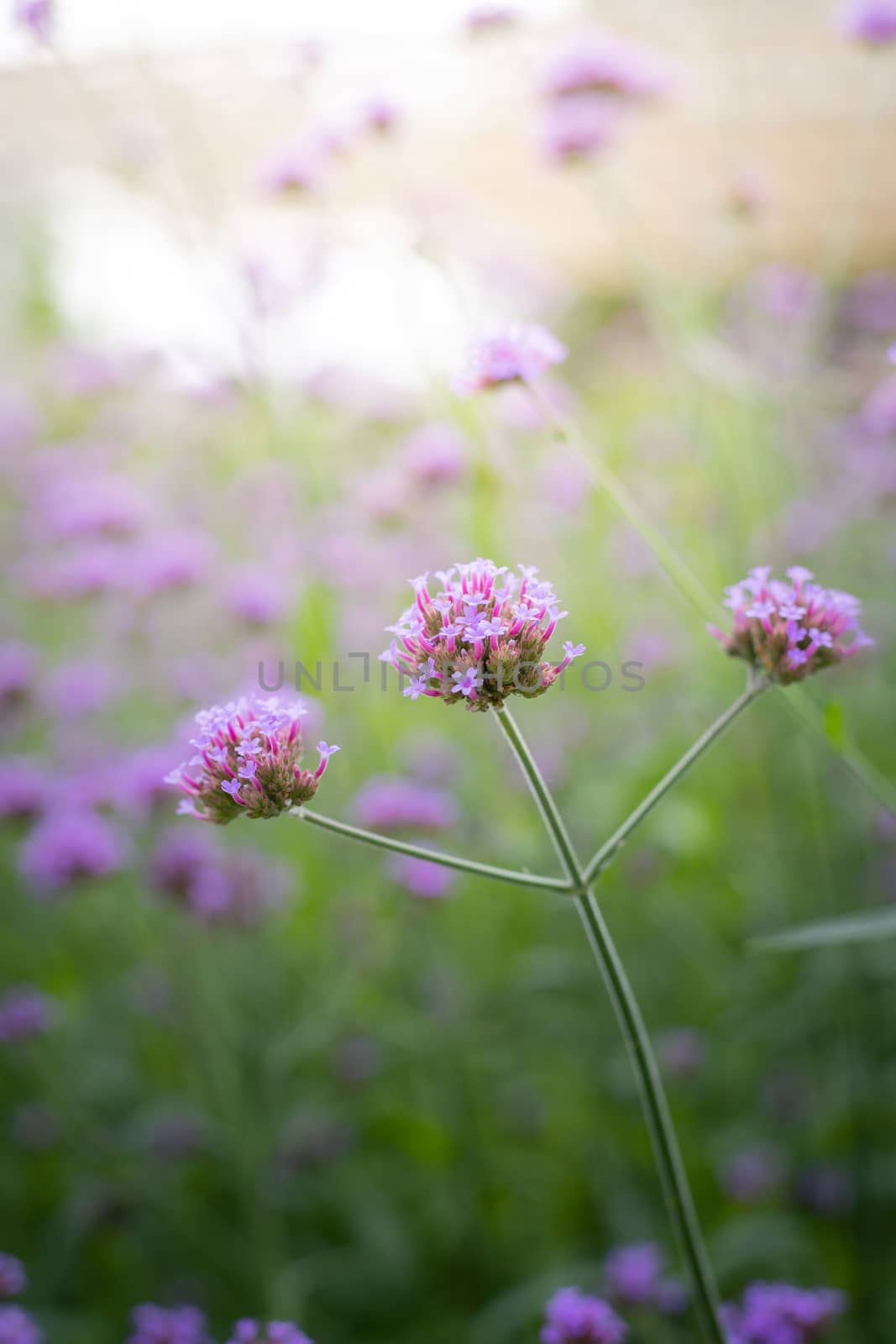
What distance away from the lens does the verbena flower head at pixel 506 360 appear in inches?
53.0

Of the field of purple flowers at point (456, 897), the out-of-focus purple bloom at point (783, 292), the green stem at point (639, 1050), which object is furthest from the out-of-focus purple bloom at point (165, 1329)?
the out-of-focus purple bloom at point (783, 292)

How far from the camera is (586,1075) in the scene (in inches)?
94.7

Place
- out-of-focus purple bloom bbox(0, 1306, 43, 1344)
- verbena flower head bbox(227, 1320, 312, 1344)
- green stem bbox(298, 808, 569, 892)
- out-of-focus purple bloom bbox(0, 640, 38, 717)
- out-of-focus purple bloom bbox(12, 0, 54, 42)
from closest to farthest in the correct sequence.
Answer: green stem bbox(298, 808, 569, 892) → verbena flower head bbox(227, 1320, 312, 1344) → out-of-focus purple bloom bbox(0, 1306, 43, 1344) → out-of-focus purple bloom bbox(12, 0, 54, 42) → out-of-focus purple bloom bbox(0, 640, 38, 717)

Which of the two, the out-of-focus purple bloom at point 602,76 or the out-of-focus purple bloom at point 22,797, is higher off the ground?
the out-of-focus purple bloom at point 602,76

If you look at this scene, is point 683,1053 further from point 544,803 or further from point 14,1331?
point 544,803

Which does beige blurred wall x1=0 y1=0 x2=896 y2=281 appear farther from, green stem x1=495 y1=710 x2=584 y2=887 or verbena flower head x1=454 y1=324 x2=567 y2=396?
green stem x1=495 y1=710 x2=584 y2=887

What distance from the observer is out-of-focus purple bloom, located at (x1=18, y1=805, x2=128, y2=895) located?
2174 mm

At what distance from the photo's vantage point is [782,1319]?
1.41 m

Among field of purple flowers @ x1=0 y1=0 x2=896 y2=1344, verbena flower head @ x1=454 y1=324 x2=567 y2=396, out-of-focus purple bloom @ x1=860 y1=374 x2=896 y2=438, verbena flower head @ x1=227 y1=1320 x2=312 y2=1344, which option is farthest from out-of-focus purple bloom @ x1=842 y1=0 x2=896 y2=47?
verbena flower head @ x1=227 y1=1320 x2=312 y2=1344

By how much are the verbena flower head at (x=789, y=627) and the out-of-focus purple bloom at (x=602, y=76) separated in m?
1.63

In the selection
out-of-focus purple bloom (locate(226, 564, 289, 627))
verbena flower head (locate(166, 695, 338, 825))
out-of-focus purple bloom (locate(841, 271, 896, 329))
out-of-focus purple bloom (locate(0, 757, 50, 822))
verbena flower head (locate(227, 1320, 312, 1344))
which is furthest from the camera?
out-of-focus purple bloom (locate(841, 271, 896, 329))

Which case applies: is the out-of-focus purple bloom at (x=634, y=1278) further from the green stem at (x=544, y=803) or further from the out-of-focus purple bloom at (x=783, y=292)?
Result: the out-of-focus purple bloom at (x=783, y=292)

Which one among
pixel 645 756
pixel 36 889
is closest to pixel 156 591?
pixel 36 889

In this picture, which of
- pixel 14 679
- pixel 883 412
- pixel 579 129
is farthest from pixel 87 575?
pixel 883 412
